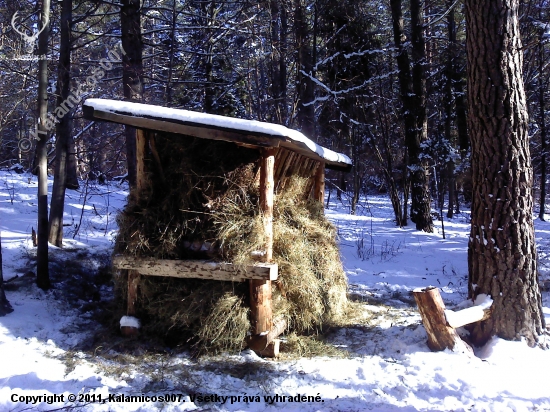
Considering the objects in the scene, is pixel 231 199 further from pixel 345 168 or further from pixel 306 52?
pixel 306 52

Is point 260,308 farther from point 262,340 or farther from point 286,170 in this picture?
point 286,170

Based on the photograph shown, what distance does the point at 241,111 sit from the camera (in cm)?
1605

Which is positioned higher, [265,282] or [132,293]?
[265,282]

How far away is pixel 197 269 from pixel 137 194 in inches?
50.3

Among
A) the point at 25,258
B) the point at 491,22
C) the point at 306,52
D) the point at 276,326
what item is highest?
the point at 306,52

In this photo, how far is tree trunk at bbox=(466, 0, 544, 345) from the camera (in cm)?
479

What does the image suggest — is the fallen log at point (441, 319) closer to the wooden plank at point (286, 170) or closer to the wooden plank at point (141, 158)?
the wooden plank at point (286, 170)

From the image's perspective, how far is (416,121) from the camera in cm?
1284

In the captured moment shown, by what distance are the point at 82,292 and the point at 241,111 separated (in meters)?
10.6

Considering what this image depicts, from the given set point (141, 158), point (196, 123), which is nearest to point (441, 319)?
point (196, 123)

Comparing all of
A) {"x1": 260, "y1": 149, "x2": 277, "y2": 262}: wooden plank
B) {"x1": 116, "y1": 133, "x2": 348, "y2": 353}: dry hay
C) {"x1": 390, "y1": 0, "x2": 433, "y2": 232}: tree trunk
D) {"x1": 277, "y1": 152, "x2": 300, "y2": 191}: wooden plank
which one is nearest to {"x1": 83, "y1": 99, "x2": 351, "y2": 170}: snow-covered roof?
{"x1": 260, "y1": 149, "x2": 277, "y2": 262}: wooden plank

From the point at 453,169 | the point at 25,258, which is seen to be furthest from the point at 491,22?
the point at 453,169

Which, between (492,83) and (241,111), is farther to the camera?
(241,111)

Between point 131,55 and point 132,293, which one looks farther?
point 131,55
